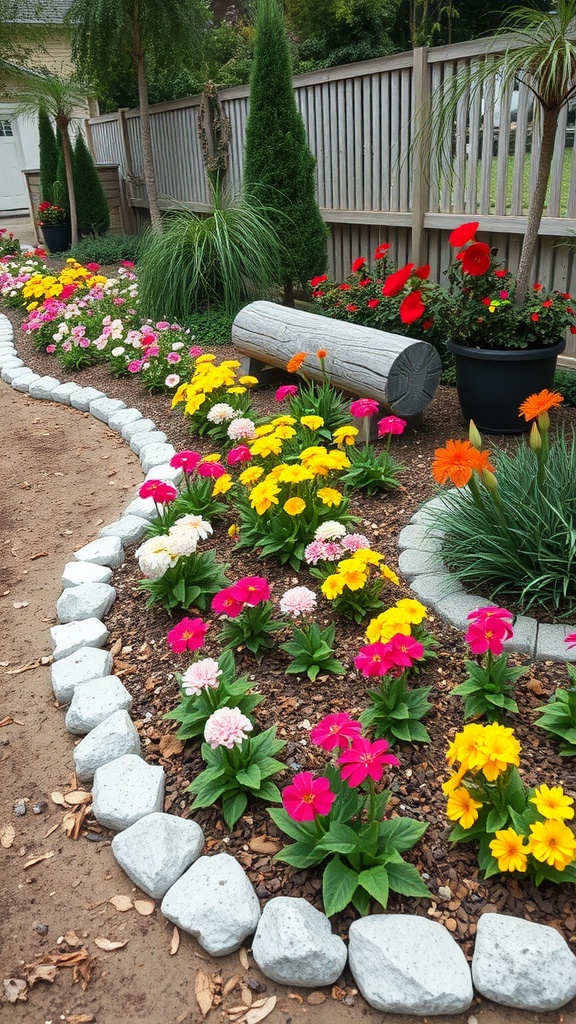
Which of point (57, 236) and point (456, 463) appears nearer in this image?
point (456, 463)

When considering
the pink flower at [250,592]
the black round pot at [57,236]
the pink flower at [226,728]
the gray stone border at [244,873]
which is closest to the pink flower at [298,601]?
the pink flower at [250,592]

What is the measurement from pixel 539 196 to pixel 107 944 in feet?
12.1

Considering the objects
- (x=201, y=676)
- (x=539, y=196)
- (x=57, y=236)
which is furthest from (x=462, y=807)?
(x=57, y=236)

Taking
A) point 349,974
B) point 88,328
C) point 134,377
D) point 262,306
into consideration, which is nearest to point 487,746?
point 349,974

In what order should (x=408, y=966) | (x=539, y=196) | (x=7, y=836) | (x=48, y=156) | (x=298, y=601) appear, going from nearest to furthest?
(x=408, y=966) < (x=7, y=836) < (x=298, y=601) < (x=539, y=196) < (x=48, y=156)

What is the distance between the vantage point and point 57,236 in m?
11.9

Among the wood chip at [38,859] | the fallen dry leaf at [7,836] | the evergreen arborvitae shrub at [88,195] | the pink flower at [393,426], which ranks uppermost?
the evergreen arborvitae shrub at [88,195]

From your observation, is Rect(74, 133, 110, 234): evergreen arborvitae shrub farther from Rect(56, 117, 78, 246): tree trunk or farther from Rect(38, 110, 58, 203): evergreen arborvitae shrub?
Rect(38, 110, 58, 203): evergreen arborvitae shrub

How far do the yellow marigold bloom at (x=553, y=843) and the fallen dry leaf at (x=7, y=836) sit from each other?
1.34 m

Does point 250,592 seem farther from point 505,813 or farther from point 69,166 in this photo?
point 69,166

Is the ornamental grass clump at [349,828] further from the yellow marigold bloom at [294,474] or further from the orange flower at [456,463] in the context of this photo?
the yellow marigold bloom at [294,474]

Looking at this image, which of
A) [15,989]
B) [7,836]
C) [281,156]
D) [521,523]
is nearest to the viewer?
[15,989]

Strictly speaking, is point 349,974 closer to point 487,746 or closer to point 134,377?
point 487,746

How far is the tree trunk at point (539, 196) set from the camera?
365 cm
